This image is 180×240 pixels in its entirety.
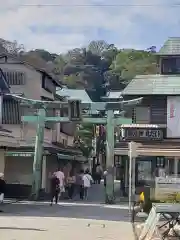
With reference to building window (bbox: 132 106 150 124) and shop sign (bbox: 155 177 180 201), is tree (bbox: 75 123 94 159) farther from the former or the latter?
shop sign (bbox: 155 177 180 201)

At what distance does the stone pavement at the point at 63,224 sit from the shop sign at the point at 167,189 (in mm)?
1484

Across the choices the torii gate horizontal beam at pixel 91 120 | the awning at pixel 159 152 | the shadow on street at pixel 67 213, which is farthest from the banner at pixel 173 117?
the shadow on street at pixel 67 213

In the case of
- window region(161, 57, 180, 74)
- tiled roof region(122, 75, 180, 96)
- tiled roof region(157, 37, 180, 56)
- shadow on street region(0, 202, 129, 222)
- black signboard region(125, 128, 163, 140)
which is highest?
tiled roof region(157, 37, 180, 56)

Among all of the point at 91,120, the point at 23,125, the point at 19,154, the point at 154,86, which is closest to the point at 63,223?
the point at 91,120

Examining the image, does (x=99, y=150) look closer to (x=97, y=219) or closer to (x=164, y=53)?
(x=164, y=53)

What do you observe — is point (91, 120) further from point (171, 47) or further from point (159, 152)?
point (171, 47)

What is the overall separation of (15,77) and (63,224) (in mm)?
19276

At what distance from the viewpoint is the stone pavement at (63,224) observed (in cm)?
1343

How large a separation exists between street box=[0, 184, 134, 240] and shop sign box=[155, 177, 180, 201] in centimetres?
Answer: 149

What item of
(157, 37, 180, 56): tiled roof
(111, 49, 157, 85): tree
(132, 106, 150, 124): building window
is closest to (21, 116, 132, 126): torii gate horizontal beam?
(132, 106, 150, 124): building window

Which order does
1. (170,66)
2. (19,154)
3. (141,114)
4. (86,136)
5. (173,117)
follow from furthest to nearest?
(86,136) → (170,66) → (141,114) → (173,117) → (19,154)

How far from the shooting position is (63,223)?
53.6 feet

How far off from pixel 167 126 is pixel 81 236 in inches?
722

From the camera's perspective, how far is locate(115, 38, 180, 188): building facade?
30.5 meters
